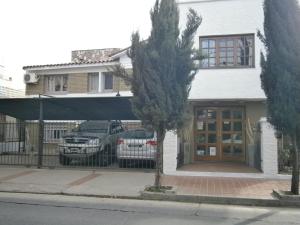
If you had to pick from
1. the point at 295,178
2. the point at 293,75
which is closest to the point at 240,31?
the point at 293,75

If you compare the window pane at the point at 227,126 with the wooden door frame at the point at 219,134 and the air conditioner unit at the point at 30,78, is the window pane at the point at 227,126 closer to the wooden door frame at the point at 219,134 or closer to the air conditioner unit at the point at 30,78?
the wooden door frame at the point at 219,134

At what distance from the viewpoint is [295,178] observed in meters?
9.39

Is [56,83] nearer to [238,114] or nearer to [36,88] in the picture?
[36,88]

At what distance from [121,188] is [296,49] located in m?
6.09

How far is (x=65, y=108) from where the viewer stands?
16031mm

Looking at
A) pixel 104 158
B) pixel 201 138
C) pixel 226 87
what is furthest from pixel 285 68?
pixel 104 158

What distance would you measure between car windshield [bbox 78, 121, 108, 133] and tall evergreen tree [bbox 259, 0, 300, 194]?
8.48m

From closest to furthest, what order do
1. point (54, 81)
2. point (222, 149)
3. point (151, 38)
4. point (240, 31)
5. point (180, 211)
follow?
1. point (180, 211)
2. point (151, 38)
3. point (240, 31)
4. point (222, 149)
5. point (54, 81)

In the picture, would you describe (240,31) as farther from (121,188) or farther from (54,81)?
(54,81)

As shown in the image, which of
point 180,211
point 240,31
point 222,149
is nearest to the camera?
point 180,211

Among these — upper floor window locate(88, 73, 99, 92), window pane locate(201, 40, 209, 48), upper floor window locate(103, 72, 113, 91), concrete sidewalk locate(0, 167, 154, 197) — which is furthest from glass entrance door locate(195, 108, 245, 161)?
upper floor window locate(88, 73, 99, 92)

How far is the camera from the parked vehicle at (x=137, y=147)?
45.7 ft

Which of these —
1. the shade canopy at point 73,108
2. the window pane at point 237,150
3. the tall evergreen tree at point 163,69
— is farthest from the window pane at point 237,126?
the tall evergreen tree at point 163,69

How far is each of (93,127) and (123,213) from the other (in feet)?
29.4
